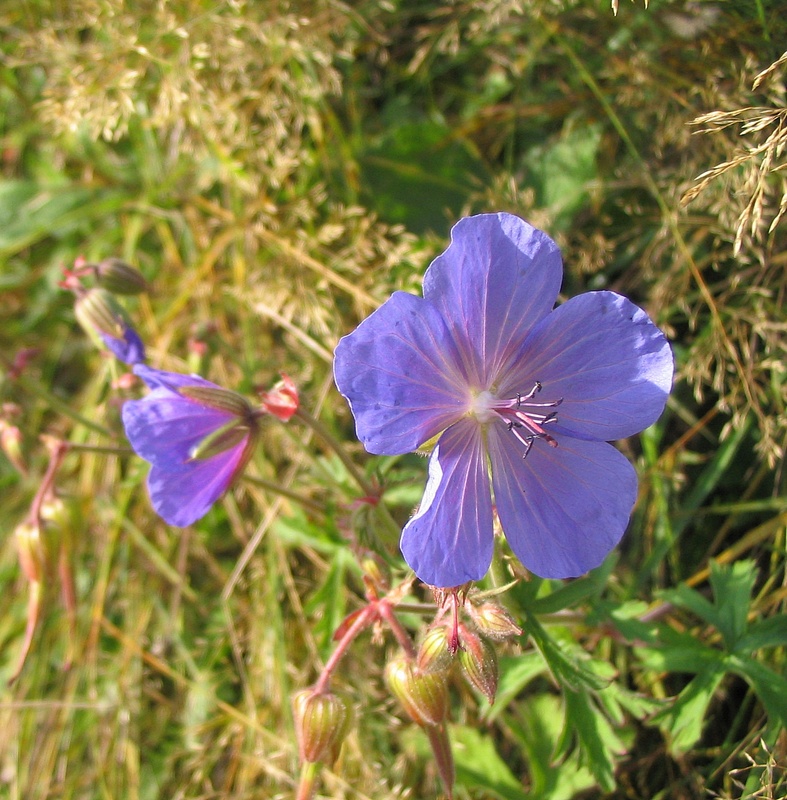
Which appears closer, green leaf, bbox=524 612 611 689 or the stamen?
the stamen

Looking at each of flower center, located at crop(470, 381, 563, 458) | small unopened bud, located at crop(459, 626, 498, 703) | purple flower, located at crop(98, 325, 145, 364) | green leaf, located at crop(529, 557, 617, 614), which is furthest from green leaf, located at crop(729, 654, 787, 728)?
purple flower, located at crop(98, 325, 145, 364)

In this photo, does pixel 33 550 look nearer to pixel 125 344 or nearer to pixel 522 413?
pixel 125 344

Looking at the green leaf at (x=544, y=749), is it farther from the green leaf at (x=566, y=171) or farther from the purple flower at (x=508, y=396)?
the green leaf at (x=566, y=171)

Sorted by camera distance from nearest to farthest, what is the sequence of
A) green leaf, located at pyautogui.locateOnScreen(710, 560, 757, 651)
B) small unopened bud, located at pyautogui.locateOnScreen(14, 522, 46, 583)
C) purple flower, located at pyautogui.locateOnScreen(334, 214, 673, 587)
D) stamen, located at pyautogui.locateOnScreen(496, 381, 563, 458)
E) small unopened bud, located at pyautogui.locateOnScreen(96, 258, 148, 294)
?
1. purple flower, located at pyautogui.locateOnScreen(334, 214, 673, 587)
2. stamen, located at pyautogui.locateOnScreen(496, 381, 563, 458)
3. green leaf, located at pyautogui.locateOnScreen(710, 560, 757, 651)
4. small unopened bud, located at pyautogui.locateOnScreen(14, 522, 46, 583)
5. small unopened bud, located at pyautogui.locateOnScreen(96, 258, 148, 294)

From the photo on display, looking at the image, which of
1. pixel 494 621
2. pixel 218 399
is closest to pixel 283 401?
pixel 218 399

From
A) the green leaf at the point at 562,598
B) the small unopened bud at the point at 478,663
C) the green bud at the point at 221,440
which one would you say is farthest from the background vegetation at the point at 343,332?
the green bud at the point at 221,440

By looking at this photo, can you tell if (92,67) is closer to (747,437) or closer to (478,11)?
(478,11)

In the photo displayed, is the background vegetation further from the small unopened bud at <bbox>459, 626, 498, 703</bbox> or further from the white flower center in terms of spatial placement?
the white flower center
